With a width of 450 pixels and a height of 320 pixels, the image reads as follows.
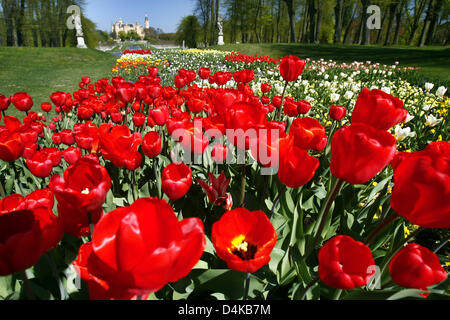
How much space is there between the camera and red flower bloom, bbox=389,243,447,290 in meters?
0.82

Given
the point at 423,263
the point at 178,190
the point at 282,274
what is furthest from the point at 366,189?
the point at 178,190

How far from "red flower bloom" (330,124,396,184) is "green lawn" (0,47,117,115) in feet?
25.0

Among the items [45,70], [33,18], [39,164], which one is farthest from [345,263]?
[33,18]

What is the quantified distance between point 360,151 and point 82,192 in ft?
3.12

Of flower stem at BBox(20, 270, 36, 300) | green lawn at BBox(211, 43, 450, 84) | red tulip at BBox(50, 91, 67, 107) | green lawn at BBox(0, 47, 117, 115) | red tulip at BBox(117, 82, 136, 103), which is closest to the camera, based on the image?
flower stem at BBox(20, 270, 36, 300)

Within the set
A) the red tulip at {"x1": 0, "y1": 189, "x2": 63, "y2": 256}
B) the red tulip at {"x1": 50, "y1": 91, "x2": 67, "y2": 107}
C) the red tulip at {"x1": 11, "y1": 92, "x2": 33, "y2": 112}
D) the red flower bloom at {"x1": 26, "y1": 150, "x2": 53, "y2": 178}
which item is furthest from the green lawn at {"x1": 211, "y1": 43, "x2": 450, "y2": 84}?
the red tulip at {"x1": 0, "y1": 189, "x2": 63, "y2": 256}

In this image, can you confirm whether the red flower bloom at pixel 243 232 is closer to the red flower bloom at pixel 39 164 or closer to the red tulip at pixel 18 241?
the red tulip at pixel 18 241

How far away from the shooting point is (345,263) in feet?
3.01

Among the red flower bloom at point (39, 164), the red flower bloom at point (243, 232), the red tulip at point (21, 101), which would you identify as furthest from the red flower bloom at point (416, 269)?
the red tulip at point (21, 101)

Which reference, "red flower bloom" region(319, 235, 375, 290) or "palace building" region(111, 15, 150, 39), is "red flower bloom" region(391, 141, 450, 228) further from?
"palace building" region(111, 15, 150, 39)
